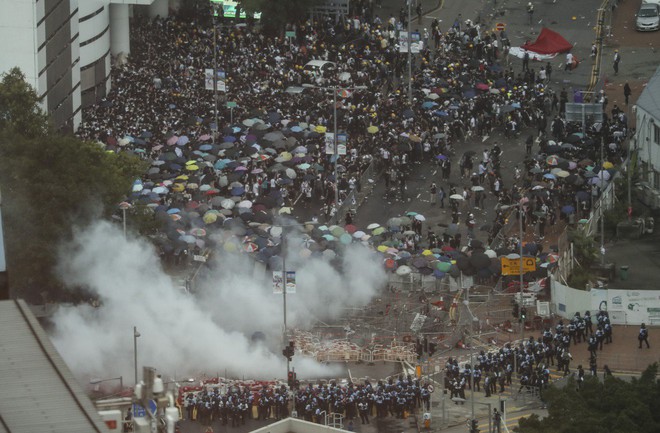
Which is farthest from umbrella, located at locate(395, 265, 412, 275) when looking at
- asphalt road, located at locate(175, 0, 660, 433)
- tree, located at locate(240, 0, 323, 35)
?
tree, located at locate(240, 0, 323, 35)

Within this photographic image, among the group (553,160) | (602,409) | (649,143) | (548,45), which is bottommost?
(602,409)

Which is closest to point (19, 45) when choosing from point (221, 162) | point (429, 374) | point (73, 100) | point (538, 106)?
point (73, 100)

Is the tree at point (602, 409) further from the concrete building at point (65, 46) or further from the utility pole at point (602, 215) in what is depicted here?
the concrete building at point (65, 46)

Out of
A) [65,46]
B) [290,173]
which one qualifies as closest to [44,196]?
[290,173]

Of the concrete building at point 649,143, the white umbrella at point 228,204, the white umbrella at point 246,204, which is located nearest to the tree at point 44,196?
the white umbrella at point 228,204

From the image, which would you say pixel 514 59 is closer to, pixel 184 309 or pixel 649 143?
pixel 649 143

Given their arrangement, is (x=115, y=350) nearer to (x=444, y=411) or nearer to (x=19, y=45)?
(x=444, y=411)

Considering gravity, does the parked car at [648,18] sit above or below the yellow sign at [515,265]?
above
